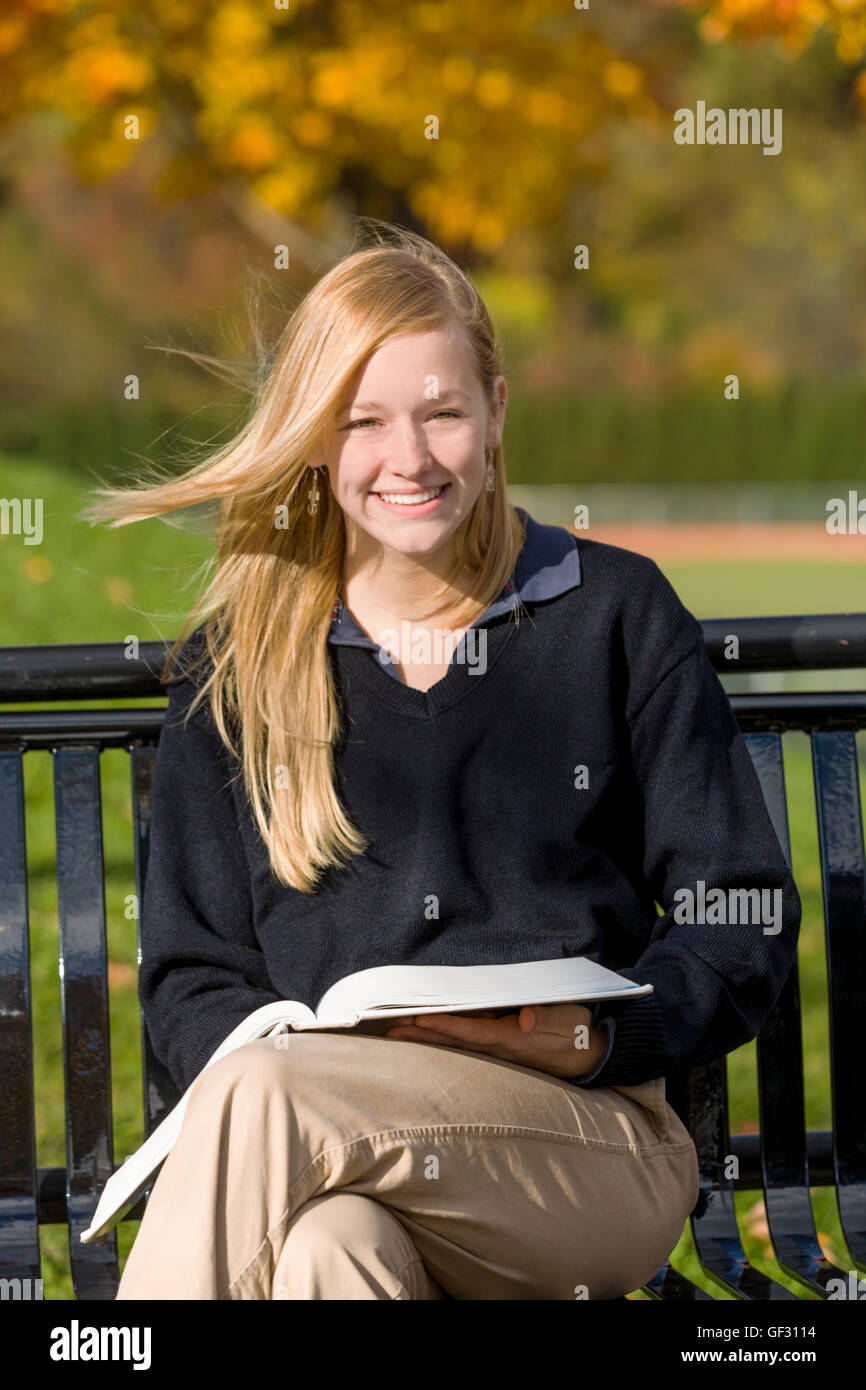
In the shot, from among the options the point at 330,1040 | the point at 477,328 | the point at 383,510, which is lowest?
the point at 330,1040

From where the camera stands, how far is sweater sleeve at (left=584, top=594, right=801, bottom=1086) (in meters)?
2.35

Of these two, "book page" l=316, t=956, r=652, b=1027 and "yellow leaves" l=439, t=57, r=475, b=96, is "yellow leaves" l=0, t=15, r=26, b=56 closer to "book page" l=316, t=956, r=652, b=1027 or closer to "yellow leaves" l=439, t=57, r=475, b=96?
"yellow leaves" l=439, t=57, r=475, b=96

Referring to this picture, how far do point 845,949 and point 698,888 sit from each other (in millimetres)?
497

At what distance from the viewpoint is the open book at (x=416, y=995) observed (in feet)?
6.99

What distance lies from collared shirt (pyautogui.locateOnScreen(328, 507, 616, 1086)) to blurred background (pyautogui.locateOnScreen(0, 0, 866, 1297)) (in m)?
0.44

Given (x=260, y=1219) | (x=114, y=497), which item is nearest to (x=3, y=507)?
(x=114, y=497)

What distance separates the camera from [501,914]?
2.55 metres

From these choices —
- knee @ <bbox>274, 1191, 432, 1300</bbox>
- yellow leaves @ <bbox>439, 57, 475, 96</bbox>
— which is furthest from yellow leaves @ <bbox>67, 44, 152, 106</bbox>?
knee @ <bbox>274, 1191, 432, 1300</bbox>

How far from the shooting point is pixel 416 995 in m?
2.15

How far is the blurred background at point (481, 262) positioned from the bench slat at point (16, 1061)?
52 cm

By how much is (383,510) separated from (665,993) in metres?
0.89

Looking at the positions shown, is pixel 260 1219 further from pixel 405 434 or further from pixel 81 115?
pixel 81 115

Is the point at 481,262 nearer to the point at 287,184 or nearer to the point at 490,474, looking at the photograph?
the point at 287,184

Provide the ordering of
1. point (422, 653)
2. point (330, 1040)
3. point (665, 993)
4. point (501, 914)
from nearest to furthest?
Result: point (330, 1040)
point (665, 993)
point (501, 914)
point (422, 653)
